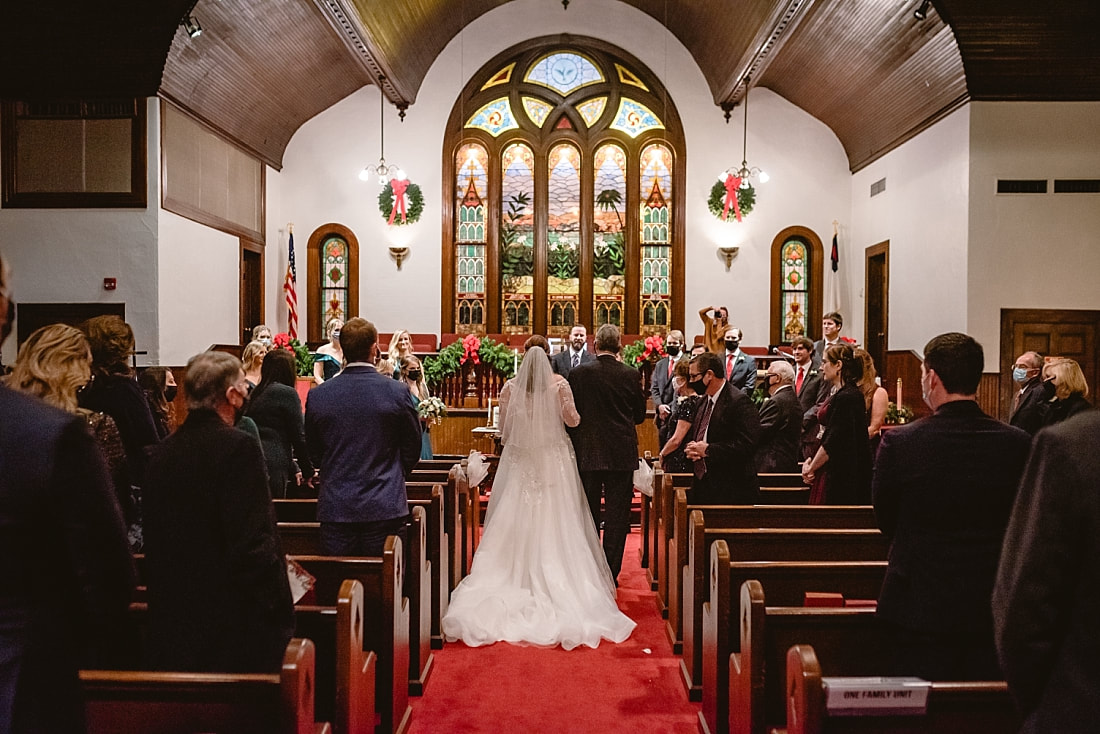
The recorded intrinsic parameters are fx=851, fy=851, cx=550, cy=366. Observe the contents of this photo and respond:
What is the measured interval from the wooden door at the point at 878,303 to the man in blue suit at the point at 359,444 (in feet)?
30.4

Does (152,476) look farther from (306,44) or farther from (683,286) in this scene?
(683,286)

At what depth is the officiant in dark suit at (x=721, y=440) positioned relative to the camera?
4.50 metres

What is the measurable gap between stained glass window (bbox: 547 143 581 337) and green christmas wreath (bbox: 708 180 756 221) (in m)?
2.09

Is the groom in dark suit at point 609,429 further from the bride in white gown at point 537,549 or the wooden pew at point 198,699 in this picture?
the wooden pew at point 198,699

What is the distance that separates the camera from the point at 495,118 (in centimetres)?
1333

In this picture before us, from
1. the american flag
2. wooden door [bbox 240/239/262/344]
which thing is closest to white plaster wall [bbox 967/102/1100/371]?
the american flag

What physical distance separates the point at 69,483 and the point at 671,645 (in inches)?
145

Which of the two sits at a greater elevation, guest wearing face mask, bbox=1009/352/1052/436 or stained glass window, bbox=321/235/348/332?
stained glass window, bbox=321/235/348/332

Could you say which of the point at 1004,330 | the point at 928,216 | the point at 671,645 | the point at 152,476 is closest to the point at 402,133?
the point at 928,216

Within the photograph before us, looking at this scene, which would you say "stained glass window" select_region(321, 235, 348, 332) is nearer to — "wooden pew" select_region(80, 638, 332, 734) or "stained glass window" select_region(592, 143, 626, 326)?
"stained glass window" select_region(592, 143, 626, 326)

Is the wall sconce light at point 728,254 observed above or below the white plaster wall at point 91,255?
above

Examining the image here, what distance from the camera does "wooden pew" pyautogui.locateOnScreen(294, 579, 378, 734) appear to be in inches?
103

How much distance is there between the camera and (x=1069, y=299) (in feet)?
29.9

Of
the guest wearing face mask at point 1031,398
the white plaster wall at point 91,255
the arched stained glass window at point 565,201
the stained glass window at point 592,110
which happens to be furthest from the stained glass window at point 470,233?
the guest wearing face mask at point 1031,398
